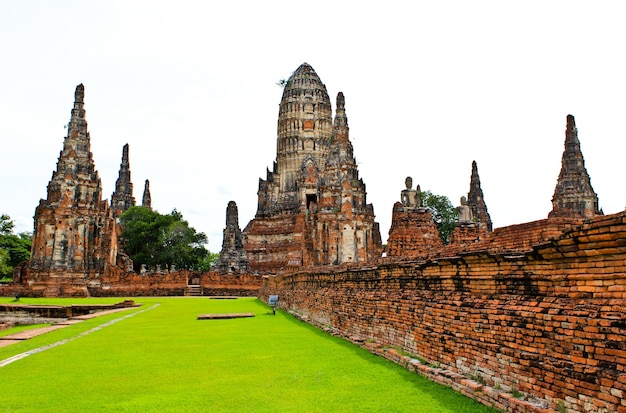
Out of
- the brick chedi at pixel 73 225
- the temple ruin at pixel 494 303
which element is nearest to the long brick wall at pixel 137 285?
the brick chedi at pixel 73 225

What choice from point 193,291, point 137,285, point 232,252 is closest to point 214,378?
point 193,291

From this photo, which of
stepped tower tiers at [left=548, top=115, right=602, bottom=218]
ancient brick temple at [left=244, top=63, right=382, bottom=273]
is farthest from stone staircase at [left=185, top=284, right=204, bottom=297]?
stepped tower tiers at [left=548, top=115, right=602, bottom=218]

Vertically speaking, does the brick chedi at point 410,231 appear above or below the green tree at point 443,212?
below

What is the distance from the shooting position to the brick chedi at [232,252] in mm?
38875

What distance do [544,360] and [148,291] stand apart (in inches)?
1261

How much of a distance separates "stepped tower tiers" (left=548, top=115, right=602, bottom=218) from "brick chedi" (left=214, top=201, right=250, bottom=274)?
21.1 metres

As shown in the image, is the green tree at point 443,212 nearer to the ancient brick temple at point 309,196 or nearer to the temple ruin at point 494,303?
the ancient brick temple at point 309,196

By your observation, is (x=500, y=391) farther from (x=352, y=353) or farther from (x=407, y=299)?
(x=352, y=353)

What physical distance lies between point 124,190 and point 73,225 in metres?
30.0

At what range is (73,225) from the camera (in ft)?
112

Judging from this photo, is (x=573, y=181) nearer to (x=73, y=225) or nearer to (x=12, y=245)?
(x=73, y=225)

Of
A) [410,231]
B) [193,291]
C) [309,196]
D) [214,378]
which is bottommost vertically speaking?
[214,378]

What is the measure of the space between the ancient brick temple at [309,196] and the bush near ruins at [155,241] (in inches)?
300

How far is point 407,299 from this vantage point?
304 inches
